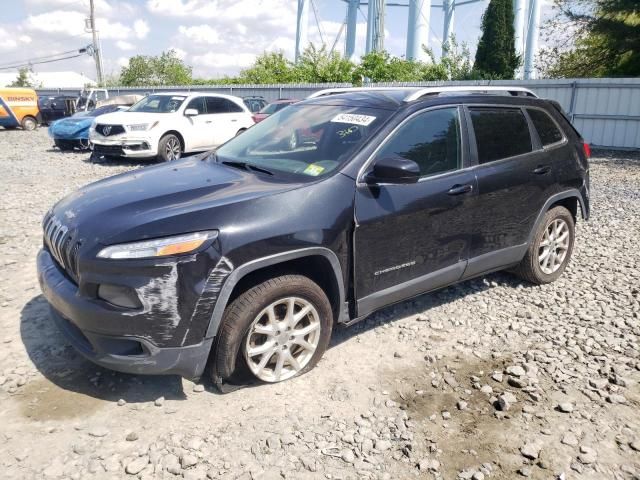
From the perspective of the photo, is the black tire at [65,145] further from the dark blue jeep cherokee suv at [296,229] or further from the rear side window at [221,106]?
the dark blue jeep cherokee suv at [296,229]

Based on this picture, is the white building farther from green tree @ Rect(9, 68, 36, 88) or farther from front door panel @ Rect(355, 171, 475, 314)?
front door panel @ Rect(355, 171, 475, 314)

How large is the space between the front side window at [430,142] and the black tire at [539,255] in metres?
1.31

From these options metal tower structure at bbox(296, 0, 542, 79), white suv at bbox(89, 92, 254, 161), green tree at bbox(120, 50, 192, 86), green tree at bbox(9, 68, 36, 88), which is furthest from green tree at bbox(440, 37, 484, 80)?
→ green tree at bbox(9, 68, 36, 88)

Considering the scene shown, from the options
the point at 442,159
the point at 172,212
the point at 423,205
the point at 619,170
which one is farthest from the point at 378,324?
the point at 619,170

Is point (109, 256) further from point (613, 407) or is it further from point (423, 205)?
point (613, 407)

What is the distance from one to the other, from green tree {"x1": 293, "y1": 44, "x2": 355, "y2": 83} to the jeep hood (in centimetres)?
2510

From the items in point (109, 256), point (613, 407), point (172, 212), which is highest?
point (172, 212)

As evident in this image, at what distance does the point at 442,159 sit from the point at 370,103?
667 millimetres

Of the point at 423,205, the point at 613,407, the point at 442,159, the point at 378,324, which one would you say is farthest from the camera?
the point at 378,324

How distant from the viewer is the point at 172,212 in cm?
279

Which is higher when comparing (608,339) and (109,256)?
(109,256)

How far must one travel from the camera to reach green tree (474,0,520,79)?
23500 mm

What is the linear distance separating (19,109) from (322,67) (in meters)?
15.0

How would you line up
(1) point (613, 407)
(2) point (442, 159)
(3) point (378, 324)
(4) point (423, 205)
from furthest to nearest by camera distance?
(3) point (378, 324) → (2) point (442, 159) → (4) point (423, 205) → (1) point (613, 407)
